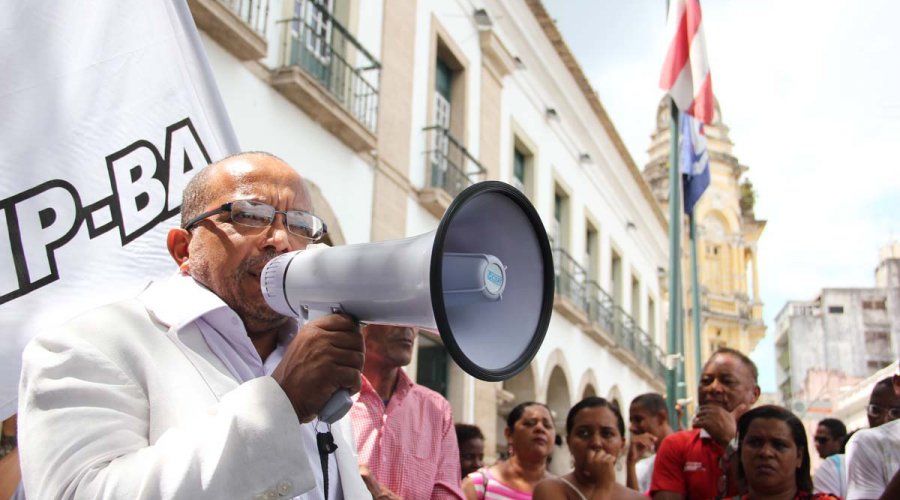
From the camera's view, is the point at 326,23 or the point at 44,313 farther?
the point at 326,23

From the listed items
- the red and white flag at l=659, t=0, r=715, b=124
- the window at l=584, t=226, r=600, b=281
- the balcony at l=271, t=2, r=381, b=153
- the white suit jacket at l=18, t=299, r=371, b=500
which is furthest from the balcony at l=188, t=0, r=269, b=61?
the window at l=584, t=226, r=600, b=281

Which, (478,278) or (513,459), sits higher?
(478,278)

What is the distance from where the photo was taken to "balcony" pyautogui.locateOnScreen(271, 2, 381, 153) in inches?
326

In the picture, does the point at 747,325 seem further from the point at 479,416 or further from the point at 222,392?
the point at 222,392

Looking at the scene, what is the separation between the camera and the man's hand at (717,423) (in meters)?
4.12

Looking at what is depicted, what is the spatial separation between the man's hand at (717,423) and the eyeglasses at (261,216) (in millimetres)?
2660

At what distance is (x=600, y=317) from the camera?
61.0 feet

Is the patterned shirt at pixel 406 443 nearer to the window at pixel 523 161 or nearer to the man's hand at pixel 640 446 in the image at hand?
the man's hand at pixel 640 446

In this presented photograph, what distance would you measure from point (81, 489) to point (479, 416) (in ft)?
35.7

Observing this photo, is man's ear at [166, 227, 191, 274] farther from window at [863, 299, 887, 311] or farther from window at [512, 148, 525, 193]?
window at [863, 299, 887, 311]

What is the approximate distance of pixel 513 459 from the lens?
4.74 m

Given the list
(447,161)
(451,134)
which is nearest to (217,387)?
(447,161)

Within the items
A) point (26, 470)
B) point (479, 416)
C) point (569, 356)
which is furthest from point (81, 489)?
point (569, 356)

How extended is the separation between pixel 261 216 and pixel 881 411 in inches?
156
